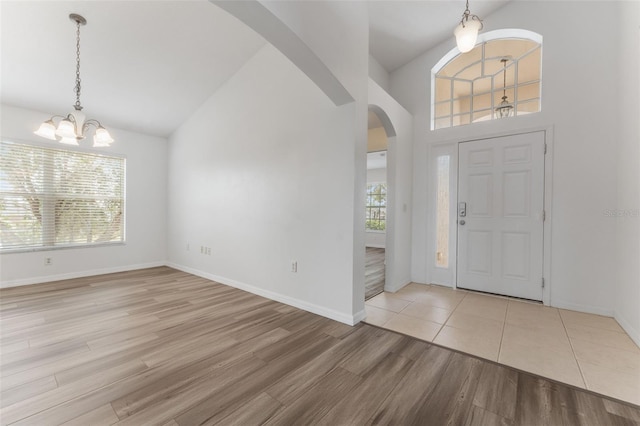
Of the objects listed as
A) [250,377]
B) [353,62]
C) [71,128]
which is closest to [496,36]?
[353,62]

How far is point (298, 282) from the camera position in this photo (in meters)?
3.21

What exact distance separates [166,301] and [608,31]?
20.0ft

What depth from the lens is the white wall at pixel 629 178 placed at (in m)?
2.39

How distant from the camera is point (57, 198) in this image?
14.2 ft

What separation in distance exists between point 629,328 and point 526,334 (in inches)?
37.5

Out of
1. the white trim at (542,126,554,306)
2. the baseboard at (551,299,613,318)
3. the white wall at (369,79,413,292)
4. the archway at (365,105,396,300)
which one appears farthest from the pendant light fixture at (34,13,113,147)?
the baseboard at (551,299,613,318)

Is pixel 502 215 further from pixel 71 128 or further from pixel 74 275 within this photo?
pixel 74 275

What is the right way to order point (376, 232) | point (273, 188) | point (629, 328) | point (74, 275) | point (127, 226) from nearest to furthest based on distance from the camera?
point (629, 328) → point (273, 188) → point (74, 275) → point (127, 226) → point (376, 232)

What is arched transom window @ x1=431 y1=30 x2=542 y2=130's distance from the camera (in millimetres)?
3494

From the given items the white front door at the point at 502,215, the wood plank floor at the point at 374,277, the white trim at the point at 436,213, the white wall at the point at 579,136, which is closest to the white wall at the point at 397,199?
the wood plank floor at the point at 374,277

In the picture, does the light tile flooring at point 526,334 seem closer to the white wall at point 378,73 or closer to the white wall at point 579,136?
the white wall at point 579,136

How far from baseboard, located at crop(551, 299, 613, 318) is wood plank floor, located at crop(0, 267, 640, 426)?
6.07 feet

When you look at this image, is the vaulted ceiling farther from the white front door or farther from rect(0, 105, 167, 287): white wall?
the white front door

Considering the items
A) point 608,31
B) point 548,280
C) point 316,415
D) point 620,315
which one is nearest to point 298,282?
point 316,415
